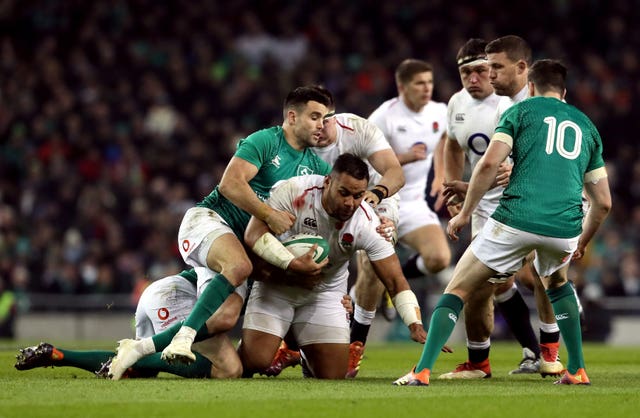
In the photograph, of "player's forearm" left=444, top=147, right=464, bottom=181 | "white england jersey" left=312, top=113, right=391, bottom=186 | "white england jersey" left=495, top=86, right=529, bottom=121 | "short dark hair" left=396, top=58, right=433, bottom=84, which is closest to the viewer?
"white england jersey" left=495, top=86, right=529, bottom=121

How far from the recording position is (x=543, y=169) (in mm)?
7074

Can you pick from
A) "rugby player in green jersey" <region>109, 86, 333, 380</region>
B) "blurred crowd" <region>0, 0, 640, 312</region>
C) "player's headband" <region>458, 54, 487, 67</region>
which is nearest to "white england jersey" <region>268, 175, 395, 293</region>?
"rugby player in green jersey" <region>109, 86, 333, 380</region>

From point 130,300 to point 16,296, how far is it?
5.53 ft

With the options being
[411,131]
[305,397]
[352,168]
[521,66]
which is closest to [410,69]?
[411,131]

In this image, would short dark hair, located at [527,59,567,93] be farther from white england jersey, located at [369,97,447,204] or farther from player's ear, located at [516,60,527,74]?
white england jersey, located at [369,97,447,204]

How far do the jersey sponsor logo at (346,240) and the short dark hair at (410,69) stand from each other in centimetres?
329

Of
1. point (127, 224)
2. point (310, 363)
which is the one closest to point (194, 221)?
point (310, 363)

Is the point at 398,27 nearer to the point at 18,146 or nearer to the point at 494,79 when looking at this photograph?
the point at 18,146

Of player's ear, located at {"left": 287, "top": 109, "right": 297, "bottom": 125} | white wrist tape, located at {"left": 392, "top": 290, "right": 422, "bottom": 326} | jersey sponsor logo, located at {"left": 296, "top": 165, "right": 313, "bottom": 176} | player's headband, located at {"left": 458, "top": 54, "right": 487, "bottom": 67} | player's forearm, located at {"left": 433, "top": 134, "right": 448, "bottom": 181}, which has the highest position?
player's headband, located at {"left": 458, "top": 54, "right": 487, "bottom": 67}

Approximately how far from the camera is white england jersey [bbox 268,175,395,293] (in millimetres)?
7578

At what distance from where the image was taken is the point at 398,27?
70.9ft

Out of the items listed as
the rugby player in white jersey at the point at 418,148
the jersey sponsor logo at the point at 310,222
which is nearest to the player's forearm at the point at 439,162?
the rugby player in white jersey at the point at 418,148

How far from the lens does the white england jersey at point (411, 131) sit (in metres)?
10.7

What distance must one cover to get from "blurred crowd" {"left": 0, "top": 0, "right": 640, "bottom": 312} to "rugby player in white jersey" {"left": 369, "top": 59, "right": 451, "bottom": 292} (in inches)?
240
